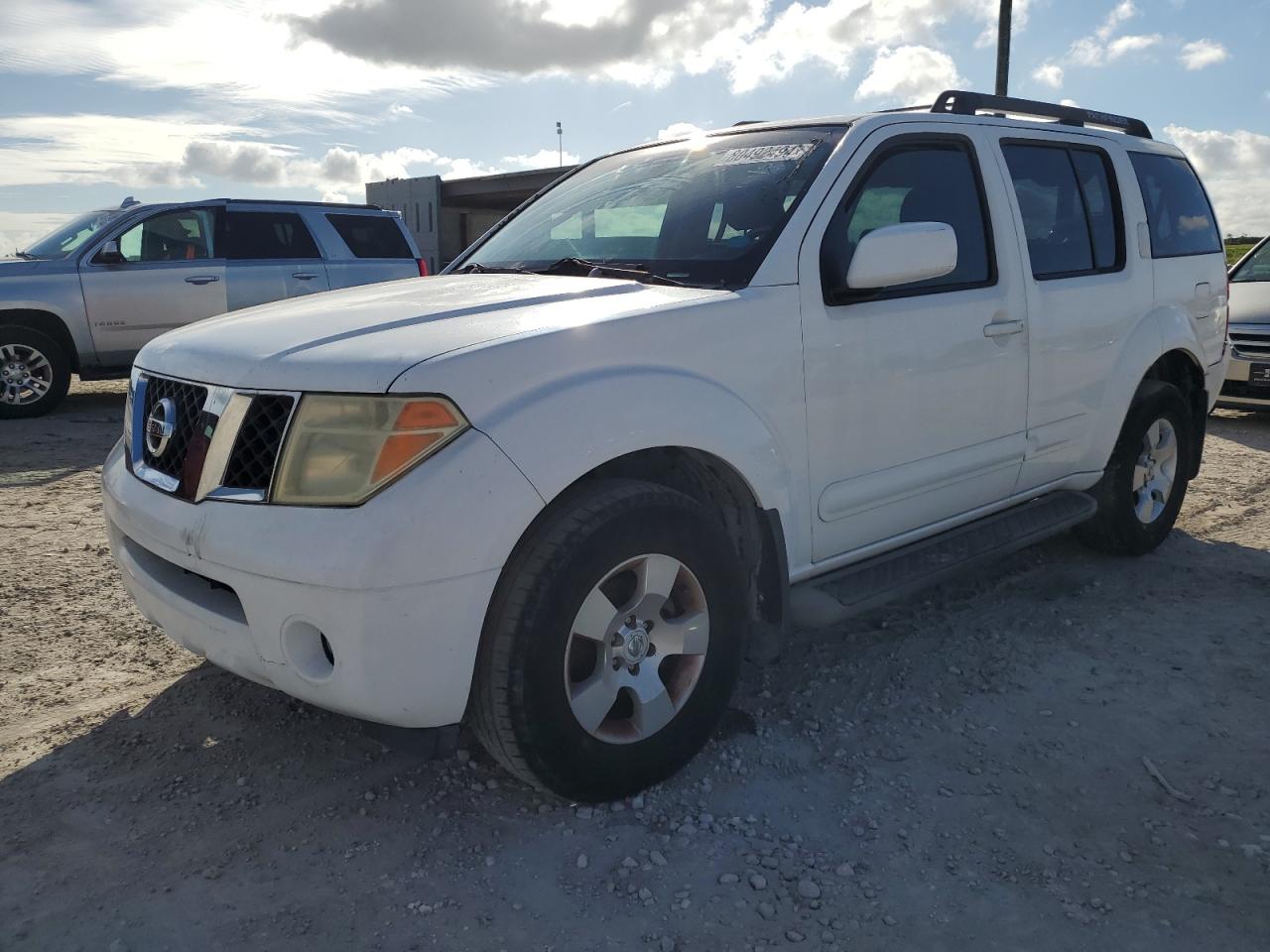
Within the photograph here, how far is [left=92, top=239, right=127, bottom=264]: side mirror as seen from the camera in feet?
30.2

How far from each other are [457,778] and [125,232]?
27.0 feet

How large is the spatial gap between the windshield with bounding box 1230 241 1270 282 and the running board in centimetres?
673

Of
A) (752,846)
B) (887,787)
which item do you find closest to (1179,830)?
(887,787)

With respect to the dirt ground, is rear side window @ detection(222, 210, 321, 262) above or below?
above

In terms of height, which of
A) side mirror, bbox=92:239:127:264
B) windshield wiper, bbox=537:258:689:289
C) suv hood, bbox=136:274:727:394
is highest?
side mirror, bbox=92:239:127:264

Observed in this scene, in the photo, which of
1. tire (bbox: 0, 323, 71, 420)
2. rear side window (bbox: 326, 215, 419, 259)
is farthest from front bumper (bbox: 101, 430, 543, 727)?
rear side window (bbox: 326, 215, 419, 259)

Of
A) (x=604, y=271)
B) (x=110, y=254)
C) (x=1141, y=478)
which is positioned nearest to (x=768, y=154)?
(x=604, y=271)

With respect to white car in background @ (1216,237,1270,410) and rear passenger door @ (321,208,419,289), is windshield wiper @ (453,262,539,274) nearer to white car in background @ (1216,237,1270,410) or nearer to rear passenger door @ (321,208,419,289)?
rear passenger door @ (321,208,419,289)

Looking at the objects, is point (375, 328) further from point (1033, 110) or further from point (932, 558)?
point (1033, 110)

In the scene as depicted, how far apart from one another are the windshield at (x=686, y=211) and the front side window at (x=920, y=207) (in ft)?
0.59

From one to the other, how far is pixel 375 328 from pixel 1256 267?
9777 millimetres

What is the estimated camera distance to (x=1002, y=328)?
3.73 meters

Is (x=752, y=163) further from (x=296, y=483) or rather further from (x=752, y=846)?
(x=752, y=846)

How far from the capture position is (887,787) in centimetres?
289
